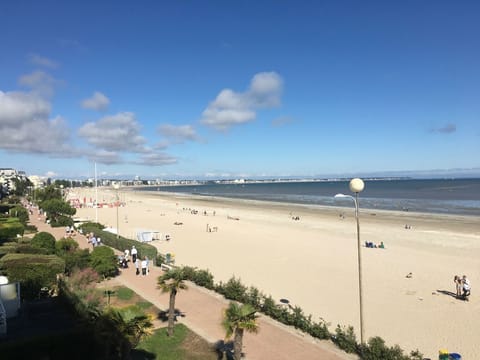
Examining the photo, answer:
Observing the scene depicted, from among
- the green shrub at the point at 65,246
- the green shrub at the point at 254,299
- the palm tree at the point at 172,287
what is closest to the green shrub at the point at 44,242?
the green shrub at the point at 65,246

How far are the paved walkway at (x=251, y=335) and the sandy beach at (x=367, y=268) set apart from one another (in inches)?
97.1

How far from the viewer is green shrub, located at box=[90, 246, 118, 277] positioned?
55.1ft

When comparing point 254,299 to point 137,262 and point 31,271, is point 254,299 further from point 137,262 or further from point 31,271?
point 31,271

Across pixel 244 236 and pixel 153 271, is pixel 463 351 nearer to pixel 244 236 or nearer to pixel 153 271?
pixel 153 271

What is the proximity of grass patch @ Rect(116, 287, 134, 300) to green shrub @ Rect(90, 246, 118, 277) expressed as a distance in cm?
198

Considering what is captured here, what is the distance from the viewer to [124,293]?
575 inches

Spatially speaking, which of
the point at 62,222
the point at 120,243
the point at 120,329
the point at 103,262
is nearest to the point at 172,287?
the point at 120,329

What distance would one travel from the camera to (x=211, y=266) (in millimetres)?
20719

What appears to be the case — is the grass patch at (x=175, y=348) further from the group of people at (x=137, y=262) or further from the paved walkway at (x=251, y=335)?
the group of people at (x=137, y=262)

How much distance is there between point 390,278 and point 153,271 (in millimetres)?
12088

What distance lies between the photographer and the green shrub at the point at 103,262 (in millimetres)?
16797

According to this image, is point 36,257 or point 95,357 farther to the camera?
point 36,257

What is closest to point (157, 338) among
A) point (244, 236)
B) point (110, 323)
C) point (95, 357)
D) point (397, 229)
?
point (95, 357)

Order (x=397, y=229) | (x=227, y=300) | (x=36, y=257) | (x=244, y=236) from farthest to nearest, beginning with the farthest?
(x=397, y=229), (x=244, y=236), (x=36, y=257), (x=227, y=300)
